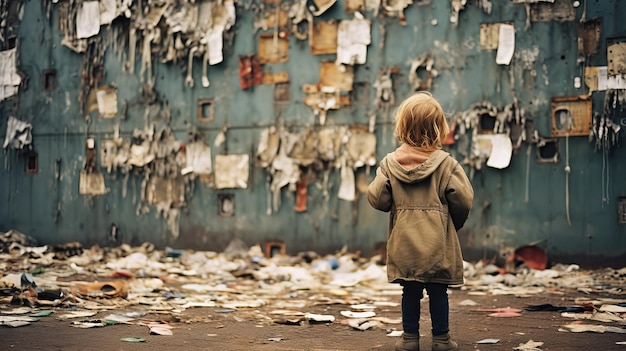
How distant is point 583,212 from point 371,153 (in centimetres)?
298

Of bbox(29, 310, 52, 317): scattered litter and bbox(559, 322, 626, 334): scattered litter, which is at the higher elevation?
bbox(29, 310, 52, 317): scattered litter

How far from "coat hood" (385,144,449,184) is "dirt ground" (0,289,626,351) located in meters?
1.18

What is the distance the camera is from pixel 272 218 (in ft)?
39.2

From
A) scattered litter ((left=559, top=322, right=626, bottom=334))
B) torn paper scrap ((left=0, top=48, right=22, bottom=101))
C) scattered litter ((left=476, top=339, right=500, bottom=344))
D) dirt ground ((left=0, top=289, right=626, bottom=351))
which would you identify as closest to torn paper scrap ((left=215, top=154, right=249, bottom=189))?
torn paper scrap ((left=0, top=48, right=22, bottom=101))

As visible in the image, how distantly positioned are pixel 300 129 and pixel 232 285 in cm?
329

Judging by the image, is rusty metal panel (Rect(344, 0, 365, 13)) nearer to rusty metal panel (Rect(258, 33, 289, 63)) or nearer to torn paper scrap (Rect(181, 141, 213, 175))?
rusty metal panel (Rect(258, 33, 289, 63))

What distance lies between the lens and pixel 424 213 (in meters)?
4.78

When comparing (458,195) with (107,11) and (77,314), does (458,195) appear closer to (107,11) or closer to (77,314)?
(77,314)

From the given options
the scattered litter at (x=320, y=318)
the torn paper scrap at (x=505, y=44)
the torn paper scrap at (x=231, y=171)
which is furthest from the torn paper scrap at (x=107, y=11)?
the scattered litter at (x=320, y=318)

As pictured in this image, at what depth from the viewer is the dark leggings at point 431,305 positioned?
4.75 metres

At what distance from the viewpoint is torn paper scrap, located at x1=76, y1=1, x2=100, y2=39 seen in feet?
43.1

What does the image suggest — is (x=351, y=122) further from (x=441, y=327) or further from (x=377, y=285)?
(x=441, y=327)

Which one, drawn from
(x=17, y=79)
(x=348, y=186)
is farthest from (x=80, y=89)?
(x=348, y=186)

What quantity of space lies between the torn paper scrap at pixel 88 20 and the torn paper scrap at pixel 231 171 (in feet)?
10.3
